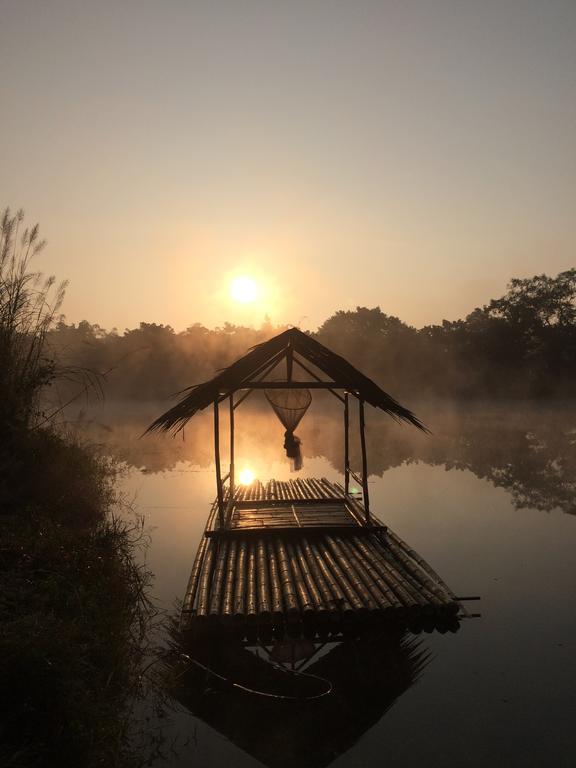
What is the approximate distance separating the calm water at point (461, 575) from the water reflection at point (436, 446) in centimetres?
13

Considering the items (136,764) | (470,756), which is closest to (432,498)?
(470,756)

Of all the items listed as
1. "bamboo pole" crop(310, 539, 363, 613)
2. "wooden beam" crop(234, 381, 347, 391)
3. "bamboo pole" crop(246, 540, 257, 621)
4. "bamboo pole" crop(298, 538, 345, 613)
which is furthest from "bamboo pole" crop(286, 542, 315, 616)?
"wooden beam" crop(234, 381, 347, 391)

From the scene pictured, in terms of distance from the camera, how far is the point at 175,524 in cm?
1189

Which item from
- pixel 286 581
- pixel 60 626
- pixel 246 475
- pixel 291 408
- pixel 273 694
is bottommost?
pixel 273 694

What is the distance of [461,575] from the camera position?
29.1ft

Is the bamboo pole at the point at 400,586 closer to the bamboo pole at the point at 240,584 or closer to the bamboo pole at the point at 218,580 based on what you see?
the bamboo pole at the point at 240,584

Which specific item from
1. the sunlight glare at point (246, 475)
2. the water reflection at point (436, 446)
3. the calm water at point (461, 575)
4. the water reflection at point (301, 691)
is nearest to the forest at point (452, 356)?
the water reflection at point (436, 446)

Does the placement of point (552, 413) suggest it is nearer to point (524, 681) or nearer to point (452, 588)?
point (452, 588)

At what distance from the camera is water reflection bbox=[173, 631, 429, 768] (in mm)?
4730

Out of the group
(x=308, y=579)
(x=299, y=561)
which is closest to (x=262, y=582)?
(x=308, y=579)

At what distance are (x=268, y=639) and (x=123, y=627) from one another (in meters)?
1.72

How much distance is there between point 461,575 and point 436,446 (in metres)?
15.7

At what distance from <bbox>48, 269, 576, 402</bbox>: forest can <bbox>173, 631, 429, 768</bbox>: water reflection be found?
3910cm

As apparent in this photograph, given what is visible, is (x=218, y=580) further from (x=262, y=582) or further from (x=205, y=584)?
(x=262, y=582)
